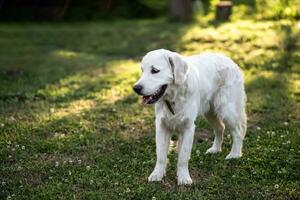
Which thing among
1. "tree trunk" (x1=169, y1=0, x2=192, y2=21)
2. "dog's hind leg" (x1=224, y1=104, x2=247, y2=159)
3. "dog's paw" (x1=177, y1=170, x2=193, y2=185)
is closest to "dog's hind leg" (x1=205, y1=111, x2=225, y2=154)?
"dog's hind leg" (x1=224, y1=104, x2=247, y2=159)

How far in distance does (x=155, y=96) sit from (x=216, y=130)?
1982 mm

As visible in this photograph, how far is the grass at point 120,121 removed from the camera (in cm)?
689

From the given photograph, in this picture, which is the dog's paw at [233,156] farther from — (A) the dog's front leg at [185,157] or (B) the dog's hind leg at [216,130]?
(A) the dog's front leg at [185,157]

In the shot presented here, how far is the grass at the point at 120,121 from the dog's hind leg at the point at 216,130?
16 cm

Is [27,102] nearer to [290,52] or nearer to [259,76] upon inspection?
[259,76]

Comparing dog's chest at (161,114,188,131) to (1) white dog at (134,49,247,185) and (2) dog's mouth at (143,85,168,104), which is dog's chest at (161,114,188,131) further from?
(2) dog's mouth at (143,85,168,104)

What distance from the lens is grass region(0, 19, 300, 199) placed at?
6895 millimetres

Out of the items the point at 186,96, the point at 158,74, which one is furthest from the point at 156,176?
the point at 158,74

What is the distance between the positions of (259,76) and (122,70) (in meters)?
3.74

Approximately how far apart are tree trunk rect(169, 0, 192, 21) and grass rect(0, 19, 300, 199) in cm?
372

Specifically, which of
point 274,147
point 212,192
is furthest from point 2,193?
point 274,147

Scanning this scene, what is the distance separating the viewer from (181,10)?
23062 millimetres

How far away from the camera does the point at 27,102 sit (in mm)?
11422

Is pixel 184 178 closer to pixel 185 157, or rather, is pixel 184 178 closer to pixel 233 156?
pixel 185 157
